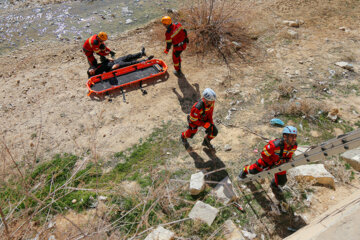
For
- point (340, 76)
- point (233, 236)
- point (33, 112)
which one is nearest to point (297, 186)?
point (233, 236)

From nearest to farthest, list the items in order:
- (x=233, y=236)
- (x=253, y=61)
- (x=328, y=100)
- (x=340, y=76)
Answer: (x=233, y=236), (x=328, y=100), (x=340, y=76), (x=253, y=61)

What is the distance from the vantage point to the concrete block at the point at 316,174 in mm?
4230

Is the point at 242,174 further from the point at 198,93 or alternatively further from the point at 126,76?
the point at 126,76

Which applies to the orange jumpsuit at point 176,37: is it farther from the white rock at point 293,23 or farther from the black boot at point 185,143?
the white rock at point 293,23

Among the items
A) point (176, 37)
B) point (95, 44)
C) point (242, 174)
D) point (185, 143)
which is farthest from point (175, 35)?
point (242, 174)

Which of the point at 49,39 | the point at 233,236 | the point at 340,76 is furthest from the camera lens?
the point at 49,39

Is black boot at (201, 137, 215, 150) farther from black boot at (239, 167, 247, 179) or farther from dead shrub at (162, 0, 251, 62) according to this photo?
dead shrub at (162, 0, 251, 62)

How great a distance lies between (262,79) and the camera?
6762mm

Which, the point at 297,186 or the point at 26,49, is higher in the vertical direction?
the point at 26,49

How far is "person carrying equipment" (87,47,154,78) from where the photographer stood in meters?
6.82

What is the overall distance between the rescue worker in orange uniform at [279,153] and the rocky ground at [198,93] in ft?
2.19

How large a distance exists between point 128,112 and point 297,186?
4105mm

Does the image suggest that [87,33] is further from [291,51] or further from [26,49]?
[291,51]

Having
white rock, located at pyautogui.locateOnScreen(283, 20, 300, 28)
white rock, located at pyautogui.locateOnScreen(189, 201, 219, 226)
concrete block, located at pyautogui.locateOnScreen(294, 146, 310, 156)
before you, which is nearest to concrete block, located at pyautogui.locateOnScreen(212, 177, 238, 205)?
white rock, located at pyautogui.locateOnScreen(189, 201, 219, 226)
